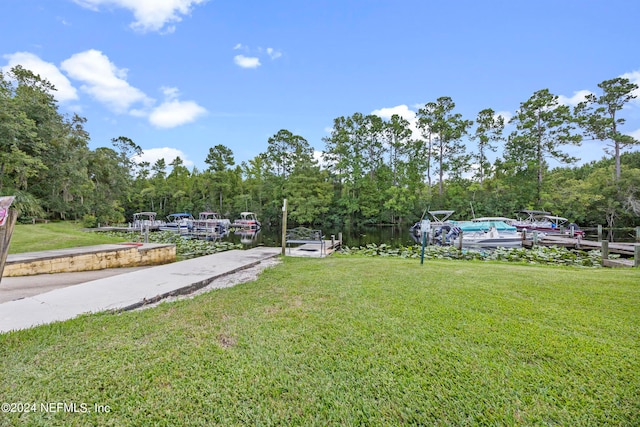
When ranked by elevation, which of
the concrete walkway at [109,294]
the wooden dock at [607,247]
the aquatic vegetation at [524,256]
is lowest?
the aquatic vegetation at [524,256]

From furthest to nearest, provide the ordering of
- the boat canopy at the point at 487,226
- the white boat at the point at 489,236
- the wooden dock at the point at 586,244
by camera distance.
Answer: the boat canopy at the point at 487,226 → the white boat at the point at 489,236 → the wooden dock at the point at 586,244

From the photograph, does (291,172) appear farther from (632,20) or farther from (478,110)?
(632,20)

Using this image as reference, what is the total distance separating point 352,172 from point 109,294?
2793cm

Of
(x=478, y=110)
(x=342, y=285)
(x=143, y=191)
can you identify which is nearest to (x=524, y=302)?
(x=342, y=285)

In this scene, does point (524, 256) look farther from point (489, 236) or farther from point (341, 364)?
point (341, 364)

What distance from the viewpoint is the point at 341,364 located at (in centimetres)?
207

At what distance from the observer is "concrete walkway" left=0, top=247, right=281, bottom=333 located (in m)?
3.10

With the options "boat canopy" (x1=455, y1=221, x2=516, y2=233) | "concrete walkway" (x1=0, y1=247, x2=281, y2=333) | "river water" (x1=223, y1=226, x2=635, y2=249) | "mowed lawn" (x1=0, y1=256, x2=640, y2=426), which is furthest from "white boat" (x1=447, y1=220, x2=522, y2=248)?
"concrete walkway" (x1=0, y1=247, x2=281, y2=333)

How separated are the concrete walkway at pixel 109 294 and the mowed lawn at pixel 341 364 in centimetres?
46

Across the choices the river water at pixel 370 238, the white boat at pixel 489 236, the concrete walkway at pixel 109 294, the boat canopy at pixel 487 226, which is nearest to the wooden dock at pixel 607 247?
the white boat at pixel 489 236

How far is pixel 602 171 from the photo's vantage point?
23562mm

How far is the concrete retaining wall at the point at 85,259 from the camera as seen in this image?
5.86 metres

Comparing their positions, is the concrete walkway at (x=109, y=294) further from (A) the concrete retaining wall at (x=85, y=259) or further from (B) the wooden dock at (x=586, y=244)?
(B) the wooden dock at (x=586, y=244)

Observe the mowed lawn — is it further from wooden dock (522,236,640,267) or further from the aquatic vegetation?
the aquatic vegetation
